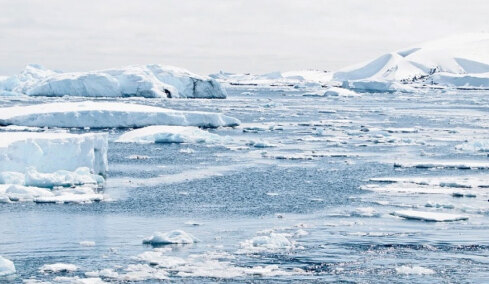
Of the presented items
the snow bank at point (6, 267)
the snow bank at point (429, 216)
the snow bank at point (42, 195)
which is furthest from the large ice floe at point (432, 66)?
the snow bank at point (6, 267)

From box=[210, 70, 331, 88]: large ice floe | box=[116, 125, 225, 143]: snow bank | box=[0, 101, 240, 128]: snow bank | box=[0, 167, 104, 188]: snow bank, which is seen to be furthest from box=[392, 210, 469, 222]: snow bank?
box=[210, 70, 331, 88]: large ice floe

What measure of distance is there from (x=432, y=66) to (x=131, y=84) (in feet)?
215

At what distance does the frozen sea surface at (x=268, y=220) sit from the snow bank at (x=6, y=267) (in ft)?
0.35

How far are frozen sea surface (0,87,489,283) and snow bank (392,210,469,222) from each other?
Answer: 0.17 ft

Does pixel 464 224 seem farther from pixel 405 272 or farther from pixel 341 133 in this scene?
pixel 341 133

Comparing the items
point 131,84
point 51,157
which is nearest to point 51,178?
point 51,157

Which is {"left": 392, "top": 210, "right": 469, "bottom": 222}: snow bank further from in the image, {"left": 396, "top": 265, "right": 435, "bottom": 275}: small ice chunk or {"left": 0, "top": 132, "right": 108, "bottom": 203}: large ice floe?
{"left": 0, "top": 132, "right": 108, "bottom": 203}: large ice floe

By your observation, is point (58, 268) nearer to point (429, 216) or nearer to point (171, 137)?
point (429, 216)

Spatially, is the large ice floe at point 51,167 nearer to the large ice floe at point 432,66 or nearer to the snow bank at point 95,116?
the snow bank at point 95,116

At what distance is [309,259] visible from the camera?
9047 mm

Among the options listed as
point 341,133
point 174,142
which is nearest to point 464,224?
point 174,142

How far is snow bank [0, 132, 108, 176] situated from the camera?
13.6m

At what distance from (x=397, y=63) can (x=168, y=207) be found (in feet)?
305

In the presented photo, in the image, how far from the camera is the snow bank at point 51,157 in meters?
13.6
